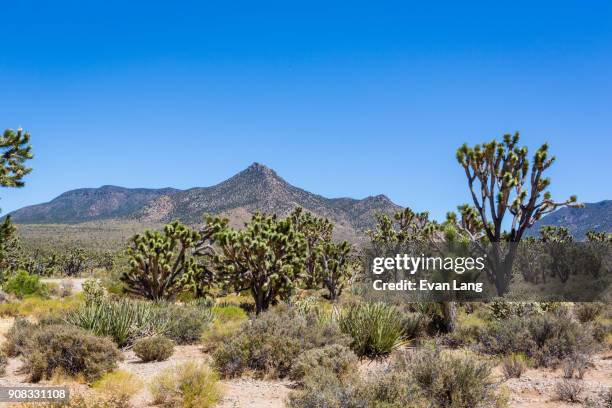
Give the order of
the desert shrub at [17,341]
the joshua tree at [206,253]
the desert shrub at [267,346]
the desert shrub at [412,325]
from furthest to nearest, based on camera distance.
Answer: the joshua tree at [206,253] < the desert shrub at [412,325] < the desert shrub at [17,341] < the desert shrub at [267,346]

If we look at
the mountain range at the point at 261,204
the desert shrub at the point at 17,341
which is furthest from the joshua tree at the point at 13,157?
the mountain range at the point at 261,204

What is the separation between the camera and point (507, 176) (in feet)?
63.7

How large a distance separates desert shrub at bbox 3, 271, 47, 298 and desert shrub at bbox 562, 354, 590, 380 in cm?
2864

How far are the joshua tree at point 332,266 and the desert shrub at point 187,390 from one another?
22305 mm

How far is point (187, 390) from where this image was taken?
7.25 m

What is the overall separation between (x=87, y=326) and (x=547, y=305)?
13.5 metres

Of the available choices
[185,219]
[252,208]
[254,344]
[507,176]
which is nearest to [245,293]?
[507,176]

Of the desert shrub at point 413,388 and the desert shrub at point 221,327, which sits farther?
the desert shrub at point 221,327

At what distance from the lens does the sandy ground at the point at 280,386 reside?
759 cm

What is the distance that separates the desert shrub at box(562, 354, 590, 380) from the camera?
9.05 meters

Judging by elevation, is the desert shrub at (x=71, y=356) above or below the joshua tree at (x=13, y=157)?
below

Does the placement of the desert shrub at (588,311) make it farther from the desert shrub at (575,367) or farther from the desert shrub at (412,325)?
the desert shrub at (575,367)

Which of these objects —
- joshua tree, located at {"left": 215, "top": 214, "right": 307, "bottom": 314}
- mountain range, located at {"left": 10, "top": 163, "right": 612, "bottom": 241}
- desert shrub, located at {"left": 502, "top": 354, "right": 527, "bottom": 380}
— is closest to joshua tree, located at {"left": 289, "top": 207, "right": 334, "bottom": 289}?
joshua tree, located at {"left": 215, "top": 214, "right": 307, "bottom": 314}

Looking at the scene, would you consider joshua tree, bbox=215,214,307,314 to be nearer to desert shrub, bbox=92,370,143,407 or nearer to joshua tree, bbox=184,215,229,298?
joshua tree, bbox=184,215,229,298
